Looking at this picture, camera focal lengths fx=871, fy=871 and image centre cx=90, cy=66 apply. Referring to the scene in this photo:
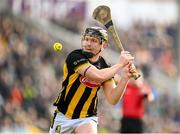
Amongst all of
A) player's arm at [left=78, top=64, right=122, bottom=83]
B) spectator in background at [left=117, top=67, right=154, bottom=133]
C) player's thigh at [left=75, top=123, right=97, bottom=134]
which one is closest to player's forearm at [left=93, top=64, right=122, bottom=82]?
player's arm at [left=78, top=64, right=122, bottom=83]

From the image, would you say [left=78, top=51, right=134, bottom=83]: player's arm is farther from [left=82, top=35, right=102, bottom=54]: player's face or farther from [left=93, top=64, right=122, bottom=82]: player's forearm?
[left=82, top=35, right=102, bottom=54]: player's face

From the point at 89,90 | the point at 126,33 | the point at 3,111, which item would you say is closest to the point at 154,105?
the point at 126,33

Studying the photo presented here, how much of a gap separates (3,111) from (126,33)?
33.4 ft

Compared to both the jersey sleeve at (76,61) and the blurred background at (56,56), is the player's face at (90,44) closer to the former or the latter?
the jersey sleeve at (76,61)

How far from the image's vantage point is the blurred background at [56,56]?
60.1 feet

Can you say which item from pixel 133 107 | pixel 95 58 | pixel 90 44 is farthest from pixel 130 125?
pixel 90 44

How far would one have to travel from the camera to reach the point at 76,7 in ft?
71.3

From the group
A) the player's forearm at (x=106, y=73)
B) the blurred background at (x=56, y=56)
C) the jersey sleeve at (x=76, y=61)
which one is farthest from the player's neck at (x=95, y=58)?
the blurred background at (x=56, y=56)

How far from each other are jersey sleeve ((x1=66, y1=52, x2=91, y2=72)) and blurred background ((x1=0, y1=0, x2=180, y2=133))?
692 cm

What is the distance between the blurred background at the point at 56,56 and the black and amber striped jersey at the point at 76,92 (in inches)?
267

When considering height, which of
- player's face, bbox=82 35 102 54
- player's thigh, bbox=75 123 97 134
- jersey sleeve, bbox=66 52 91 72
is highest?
player's face, bbox=82 35 102 54

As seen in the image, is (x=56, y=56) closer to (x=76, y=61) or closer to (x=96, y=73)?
(x=76, y=61)

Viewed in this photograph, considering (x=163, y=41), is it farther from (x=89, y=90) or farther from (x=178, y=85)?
(x=89, y=90)

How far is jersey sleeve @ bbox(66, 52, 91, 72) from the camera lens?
1006cm
